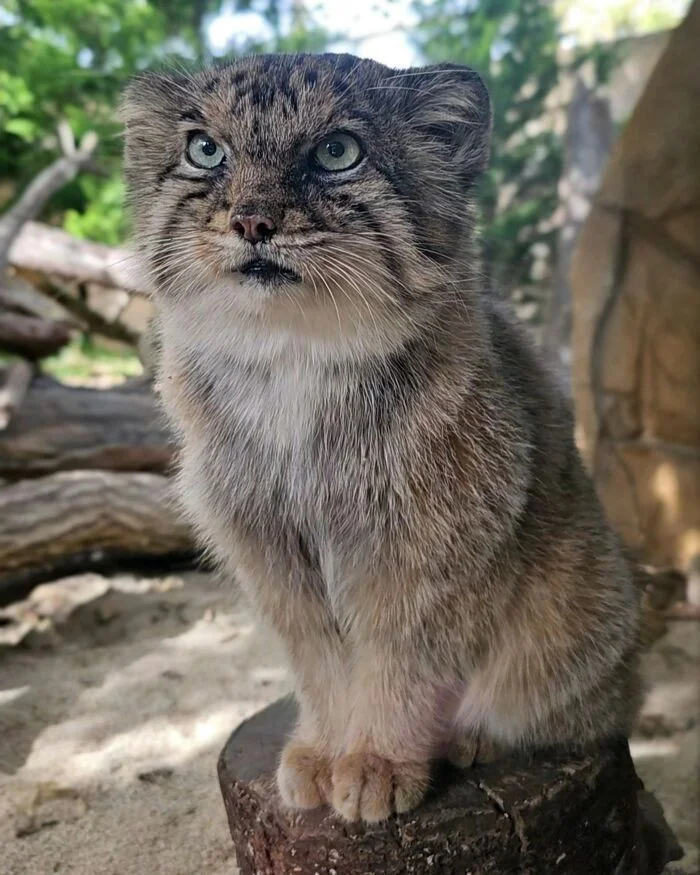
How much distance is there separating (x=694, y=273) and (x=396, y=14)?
186 centimetres

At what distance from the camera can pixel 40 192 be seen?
3564mm

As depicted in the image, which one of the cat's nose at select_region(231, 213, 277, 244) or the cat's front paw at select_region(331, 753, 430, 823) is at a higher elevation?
the cat's nose at select_region(231, 213, 277, 244)

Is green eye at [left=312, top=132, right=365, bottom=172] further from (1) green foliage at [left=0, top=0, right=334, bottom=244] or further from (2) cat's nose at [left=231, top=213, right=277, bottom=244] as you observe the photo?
(1) green foliage at [left=0, top=0, right=334, bottom=244]

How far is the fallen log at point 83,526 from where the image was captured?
3.00m

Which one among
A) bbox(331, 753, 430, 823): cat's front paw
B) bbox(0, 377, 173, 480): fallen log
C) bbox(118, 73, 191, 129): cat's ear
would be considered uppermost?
bbox(118, 73, 191, 129): cat's ear

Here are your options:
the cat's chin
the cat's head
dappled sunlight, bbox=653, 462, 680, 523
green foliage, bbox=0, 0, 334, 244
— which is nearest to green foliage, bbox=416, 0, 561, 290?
green foliage, bbox=0, 0, 334, 244

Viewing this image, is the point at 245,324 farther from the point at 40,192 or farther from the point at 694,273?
the point at 694,273

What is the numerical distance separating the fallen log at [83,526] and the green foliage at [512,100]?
174 cm

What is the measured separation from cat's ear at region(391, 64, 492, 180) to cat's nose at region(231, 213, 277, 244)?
1.42 ft

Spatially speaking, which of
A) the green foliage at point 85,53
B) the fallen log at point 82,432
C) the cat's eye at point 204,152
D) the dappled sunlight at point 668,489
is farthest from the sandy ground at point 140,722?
the green foliage at point 85,53

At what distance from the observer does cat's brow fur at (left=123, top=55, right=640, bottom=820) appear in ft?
4.58

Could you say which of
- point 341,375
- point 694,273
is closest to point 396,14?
point 341,375

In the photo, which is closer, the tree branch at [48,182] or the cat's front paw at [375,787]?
the cat's front paw at [375,787]

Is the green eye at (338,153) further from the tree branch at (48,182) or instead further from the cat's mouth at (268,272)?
the tree branch at (48,182)
